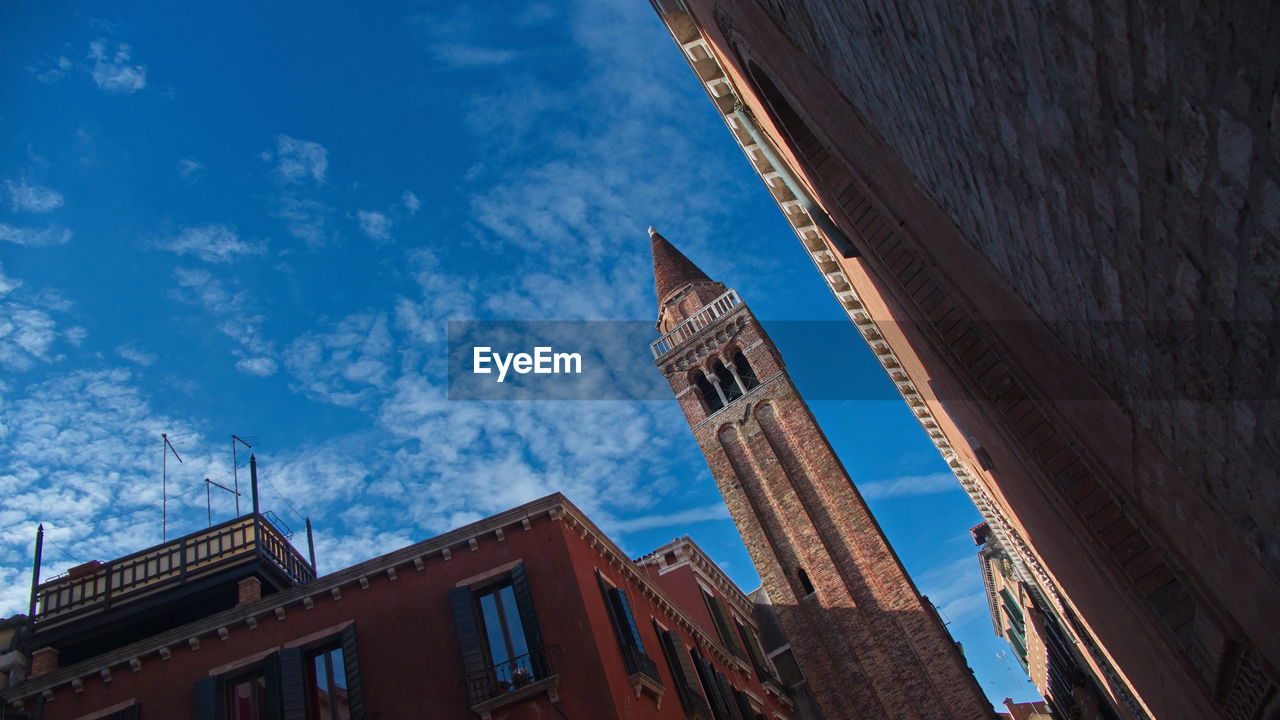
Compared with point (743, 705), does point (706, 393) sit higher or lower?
higher

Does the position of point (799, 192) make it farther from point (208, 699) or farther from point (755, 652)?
point (755, 652)

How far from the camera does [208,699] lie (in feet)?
38.4

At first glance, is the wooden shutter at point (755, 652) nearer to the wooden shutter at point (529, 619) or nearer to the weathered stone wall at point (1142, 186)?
the wooden shutter at point (529, 619)

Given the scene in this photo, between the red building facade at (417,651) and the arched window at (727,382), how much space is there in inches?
687

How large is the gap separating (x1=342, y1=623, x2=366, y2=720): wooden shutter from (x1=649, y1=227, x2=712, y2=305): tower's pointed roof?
24.8 meters

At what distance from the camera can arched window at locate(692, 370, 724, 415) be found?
30422 millimetres

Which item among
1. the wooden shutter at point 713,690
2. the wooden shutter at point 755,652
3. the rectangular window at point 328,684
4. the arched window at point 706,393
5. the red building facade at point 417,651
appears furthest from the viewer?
the arched window at point 706,393

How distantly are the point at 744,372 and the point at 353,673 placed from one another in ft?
68.9

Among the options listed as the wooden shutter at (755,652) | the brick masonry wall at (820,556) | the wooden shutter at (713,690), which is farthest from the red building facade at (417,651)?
the brick masonry wall at (820,556)

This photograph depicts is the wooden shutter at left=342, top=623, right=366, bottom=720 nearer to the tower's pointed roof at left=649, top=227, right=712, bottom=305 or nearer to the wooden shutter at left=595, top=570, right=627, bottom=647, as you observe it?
the wooden shutter at left=595, top=570, right=627, bottom=647

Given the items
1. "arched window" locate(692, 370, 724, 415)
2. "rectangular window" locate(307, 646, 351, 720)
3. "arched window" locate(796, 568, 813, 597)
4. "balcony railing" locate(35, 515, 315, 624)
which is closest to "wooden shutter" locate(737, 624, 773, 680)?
"arched window" locate(796, 568, 813, 597)

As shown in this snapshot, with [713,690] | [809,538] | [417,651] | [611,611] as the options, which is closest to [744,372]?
[809,538]

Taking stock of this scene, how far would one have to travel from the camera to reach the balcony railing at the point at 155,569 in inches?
555

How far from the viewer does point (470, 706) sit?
11.2 metres
